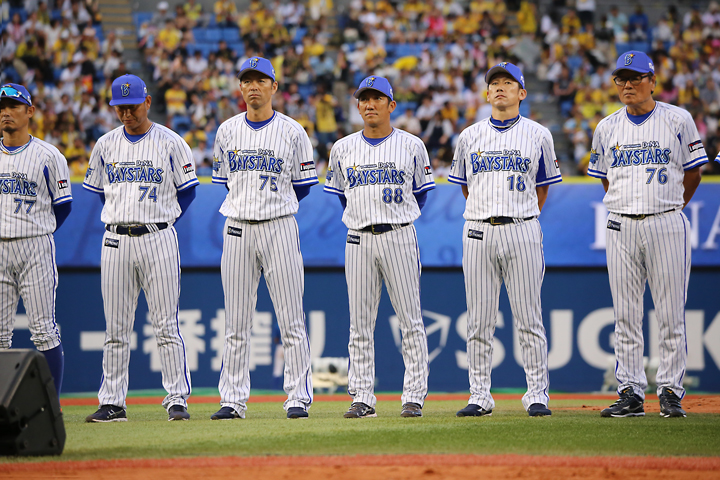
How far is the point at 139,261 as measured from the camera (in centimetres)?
568

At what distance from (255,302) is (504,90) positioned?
2281 millimetres

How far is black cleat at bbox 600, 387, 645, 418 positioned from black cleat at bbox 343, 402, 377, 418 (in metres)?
1.65

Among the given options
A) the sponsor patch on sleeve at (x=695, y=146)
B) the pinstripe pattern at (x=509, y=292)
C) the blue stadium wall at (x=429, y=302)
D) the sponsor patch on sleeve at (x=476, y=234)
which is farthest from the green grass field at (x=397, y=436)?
the blue stadium wall at (x=429, y=302)

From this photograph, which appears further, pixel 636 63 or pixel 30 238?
pixel 30 238

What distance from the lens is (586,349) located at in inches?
381

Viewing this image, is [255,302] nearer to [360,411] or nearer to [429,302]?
[360,411]

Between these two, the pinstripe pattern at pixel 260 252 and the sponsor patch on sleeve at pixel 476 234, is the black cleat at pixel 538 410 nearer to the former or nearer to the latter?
the sponsor patch on sleeve at pixel 476 234

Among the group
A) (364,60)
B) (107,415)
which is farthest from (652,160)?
(364,60)

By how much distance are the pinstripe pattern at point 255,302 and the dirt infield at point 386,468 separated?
152cm

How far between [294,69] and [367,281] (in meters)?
9.13

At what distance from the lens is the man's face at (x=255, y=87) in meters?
5.74

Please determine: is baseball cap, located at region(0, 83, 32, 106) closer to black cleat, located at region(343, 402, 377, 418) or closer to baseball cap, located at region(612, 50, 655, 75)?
black cleat, located at region(343, 402, 377, 418)

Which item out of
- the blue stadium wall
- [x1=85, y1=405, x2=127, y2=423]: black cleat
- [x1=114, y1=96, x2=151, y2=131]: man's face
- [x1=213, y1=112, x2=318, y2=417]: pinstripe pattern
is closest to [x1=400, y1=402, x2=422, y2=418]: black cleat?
[x1=213, y1=112, x2=318, y2=417]: pinstripe pattern

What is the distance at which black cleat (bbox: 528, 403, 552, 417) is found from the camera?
561 cm
